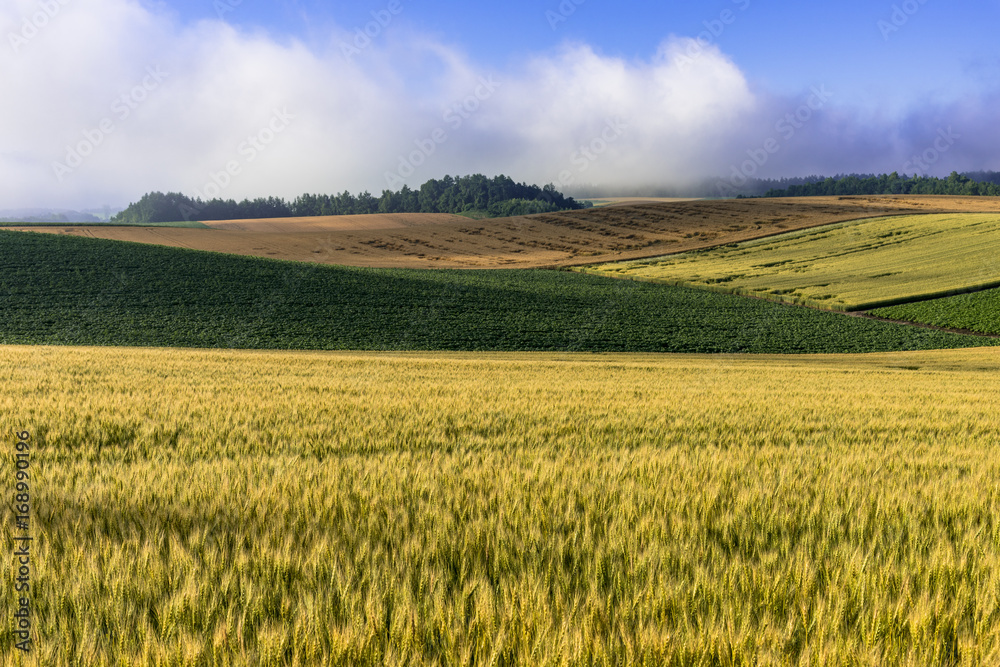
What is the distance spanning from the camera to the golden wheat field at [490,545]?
1.98 metres

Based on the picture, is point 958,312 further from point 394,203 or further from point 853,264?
point 394,203

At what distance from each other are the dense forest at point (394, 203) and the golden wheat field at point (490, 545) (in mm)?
122629

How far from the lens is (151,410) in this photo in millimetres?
7082

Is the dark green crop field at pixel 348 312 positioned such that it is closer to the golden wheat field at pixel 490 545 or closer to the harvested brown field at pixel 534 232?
the harvested brown field at pixel 534 232

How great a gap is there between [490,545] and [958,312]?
2275 inches

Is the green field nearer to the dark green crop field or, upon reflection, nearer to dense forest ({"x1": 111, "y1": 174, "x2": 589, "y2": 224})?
the dark green crop field

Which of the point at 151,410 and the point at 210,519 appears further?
the point at 151,410

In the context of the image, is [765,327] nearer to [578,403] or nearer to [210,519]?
[578,403]

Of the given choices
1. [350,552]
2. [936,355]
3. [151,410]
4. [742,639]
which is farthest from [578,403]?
[936,355]

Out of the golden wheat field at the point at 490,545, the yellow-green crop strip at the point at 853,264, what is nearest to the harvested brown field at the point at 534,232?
the yellow-green crop strip at the point at 853,264

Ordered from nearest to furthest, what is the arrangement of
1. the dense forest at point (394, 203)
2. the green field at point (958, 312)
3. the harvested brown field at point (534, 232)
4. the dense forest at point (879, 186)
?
the green field at point (958, 312) < the harvested brown field at point (534, 232) < the dense forest at point (879, 186) < the dense forest at point (394, 203)

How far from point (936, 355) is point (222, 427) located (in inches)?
1546

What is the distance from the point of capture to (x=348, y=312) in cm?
4347

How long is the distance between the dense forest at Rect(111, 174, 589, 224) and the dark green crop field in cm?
7767
